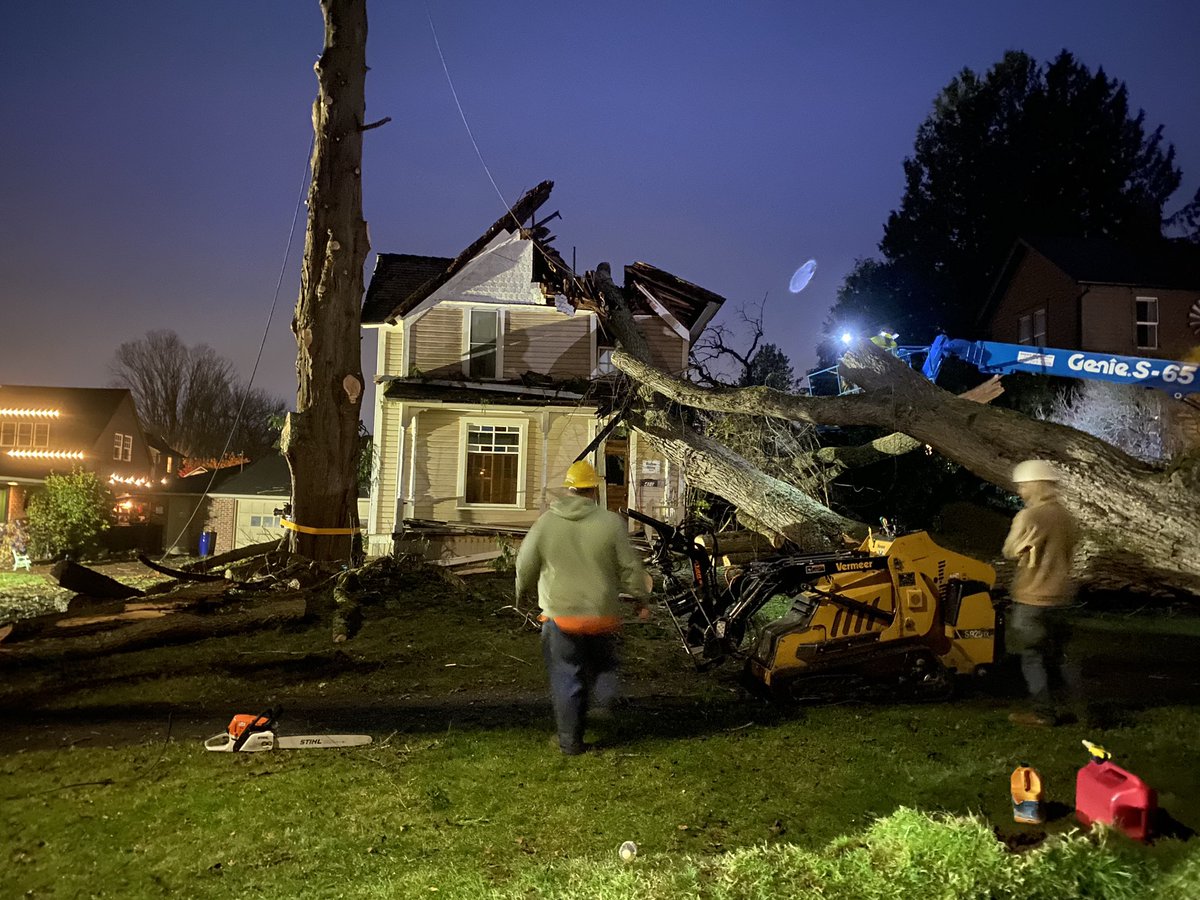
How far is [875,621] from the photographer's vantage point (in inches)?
233

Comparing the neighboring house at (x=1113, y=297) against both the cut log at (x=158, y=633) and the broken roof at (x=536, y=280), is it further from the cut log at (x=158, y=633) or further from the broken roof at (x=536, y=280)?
the cut log at (x=158, y=633)

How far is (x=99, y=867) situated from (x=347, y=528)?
6581 mm

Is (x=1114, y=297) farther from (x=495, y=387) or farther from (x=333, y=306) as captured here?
(x=333, y=306)

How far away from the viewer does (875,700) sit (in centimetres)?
608

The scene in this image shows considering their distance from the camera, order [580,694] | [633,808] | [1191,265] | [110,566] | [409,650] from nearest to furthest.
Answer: [633,808] < [580,694] < [409,650] < [110,566] < [1191,265]

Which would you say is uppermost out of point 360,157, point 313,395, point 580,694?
point 360,157

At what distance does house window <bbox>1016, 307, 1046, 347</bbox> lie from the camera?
27.9 metres

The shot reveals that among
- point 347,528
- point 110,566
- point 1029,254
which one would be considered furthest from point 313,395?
point 1029,254

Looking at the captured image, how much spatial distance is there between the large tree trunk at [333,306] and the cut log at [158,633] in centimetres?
153

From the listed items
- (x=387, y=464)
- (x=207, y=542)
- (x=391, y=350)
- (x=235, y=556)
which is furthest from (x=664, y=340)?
(x=207, y=542)

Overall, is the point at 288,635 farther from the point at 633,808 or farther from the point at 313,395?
the point at 633,808

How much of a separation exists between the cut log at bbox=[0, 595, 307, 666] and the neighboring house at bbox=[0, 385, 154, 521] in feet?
92.0

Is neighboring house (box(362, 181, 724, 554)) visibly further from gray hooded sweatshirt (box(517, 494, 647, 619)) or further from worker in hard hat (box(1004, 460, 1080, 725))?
gray hooded sweatshirt (box(517, 494, 647, 619))

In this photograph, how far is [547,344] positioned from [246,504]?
16.9 meters
